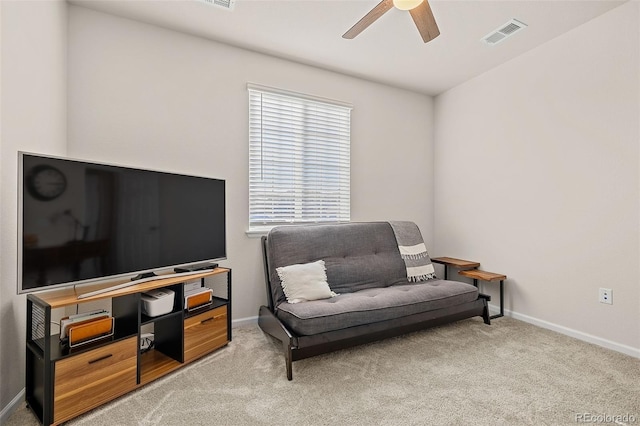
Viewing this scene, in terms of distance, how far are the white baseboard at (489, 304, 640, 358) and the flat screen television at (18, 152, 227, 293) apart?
9.71ft

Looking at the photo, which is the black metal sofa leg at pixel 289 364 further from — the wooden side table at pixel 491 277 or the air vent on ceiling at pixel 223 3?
the air vent on ceiling at pixel 223 3

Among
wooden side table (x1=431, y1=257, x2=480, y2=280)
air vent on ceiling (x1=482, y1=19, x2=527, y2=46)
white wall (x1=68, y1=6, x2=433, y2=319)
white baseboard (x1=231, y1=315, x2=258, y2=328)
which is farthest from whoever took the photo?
wooden side table (x1=431, y1=257, x2=480, y2=280)

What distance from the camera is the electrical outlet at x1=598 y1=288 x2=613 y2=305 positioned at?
245 centimetres

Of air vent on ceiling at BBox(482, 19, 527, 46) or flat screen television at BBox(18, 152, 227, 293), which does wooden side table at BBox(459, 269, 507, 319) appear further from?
flat screen television at BBox(18, 152, 227, 293)

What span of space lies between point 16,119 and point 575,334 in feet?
13.8

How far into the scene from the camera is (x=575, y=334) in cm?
266

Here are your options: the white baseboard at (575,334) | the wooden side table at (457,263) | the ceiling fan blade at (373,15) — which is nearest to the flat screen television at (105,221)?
the ceiling fan blade at (373,15)

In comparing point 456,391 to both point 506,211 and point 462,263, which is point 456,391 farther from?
point 506,211

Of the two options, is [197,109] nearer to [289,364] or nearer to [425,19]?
[425,19]

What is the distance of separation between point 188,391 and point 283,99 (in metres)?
2.59

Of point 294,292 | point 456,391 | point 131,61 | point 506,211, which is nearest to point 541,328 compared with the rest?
point 506,211

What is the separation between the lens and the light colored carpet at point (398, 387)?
5.40 ft

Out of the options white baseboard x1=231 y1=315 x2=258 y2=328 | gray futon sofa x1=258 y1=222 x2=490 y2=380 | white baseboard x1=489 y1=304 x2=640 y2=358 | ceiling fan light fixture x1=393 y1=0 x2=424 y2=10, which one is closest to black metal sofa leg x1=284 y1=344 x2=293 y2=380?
gray futon sofa x1=258 y1=222 x2=490 y2=380

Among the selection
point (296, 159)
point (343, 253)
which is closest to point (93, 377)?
point (343, 253)
